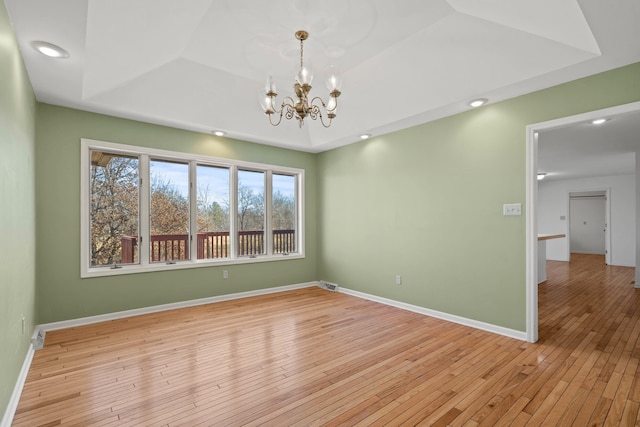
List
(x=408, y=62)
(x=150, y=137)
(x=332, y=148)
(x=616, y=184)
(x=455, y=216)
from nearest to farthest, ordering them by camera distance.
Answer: (x=408, y=62)
(x=455, y=216)
(x=150, y=137)
(x=332, y=148)
(x=616, y=184)

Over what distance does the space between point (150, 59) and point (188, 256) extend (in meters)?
2.65

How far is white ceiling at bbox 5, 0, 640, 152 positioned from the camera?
88.4 inches

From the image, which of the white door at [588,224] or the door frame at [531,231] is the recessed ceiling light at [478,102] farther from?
the white door at [588,224]

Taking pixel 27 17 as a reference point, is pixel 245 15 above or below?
above

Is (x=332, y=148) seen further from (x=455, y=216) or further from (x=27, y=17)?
(x=27, y=17)

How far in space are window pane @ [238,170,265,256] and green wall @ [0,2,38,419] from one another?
8.58 ft

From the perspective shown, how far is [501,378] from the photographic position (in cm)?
244

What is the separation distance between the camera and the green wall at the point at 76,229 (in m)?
3.49

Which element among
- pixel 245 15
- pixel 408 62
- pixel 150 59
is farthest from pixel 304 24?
pixel 150 59

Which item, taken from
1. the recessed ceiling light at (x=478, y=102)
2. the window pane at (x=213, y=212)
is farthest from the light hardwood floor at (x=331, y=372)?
the recessed ceiling light at (x=478, y=102)

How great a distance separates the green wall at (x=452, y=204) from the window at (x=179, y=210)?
3.82 ft

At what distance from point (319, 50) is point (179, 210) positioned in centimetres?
291

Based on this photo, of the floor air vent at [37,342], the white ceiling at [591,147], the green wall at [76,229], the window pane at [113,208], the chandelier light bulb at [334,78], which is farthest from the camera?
the white ceiling at [591,147]

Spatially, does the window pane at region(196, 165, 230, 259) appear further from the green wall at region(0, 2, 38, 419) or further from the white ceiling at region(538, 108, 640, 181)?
the white ceiling at region(538, 108, 640, 181)
